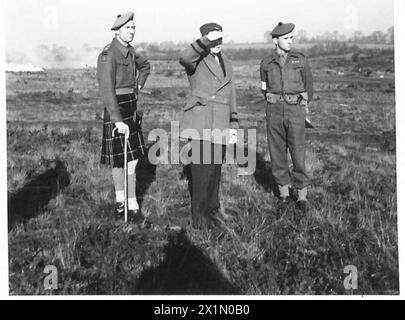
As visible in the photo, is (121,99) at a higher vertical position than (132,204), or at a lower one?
higher

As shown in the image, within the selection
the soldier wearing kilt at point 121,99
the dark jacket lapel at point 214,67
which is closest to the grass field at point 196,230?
the soldier wearing kilt at point 121,99

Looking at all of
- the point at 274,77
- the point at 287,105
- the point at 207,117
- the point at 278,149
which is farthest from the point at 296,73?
the point at 207,117

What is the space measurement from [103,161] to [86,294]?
1652 millimetres

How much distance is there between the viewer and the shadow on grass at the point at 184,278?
14.7ft

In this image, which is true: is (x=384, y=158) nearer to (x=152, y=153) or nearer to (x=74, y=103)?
(x=152, y=153)

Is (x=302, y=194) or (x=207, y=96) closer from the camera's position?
(x=207, y=96)

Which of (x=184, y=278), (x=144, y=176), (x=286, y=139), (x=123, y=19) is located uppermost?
(x=123, y=19)

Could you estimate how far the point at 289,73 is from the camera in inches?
220

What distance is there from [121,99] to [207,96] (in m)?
0.96

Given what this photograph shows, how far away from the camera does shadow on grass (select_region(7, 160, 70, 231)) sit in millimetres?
5516

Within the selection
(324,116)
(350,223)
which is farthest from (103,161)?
(324,116)

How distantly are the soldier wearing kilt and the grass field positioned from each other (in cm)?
44

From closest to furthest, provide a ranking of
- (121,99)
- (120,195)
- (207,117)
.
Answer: (207,117) → (121,99) → (120,195)

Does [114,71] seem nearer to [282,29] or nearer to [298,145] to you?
[282,29]
